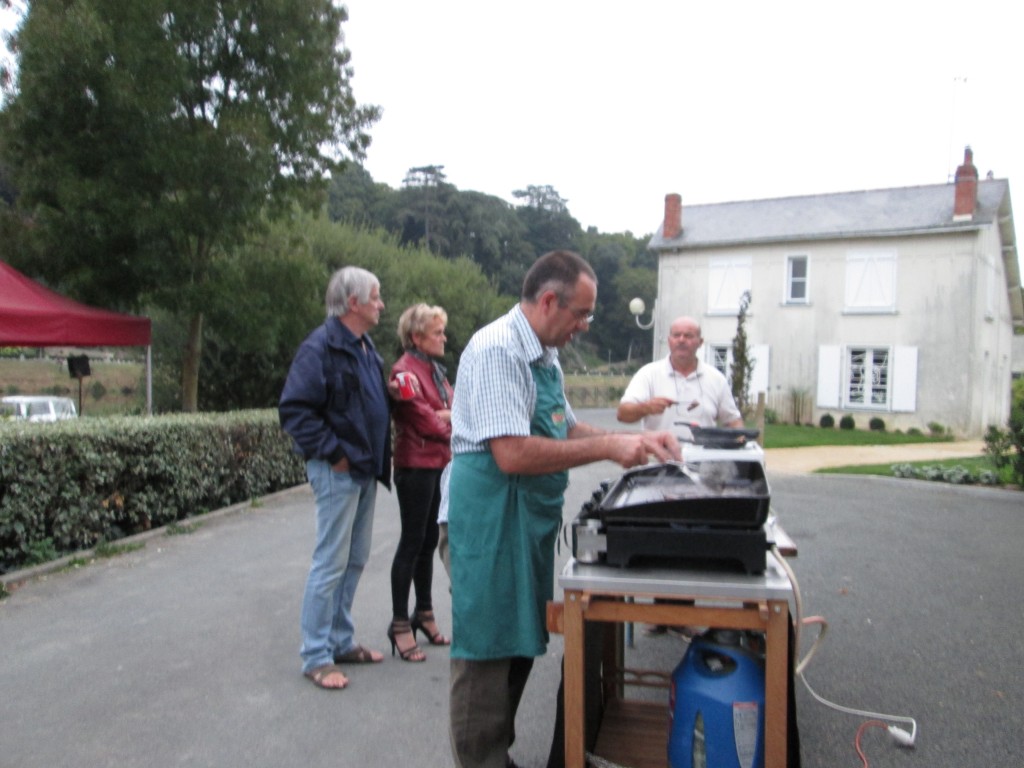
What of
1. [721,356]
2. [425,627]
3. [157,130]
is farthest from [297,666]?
[721,356]

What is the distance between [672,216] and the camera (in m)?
30.0

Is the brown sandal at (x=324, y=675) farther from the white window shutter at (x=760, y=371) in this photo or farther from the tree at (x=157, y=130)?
the white window shutter at (x=760, y=371)

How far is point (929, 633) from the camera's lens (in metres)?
5.39

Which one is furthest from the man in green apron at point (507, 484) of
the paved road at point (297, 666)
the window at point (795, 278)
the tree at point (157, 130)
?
the window at point (795, 278)

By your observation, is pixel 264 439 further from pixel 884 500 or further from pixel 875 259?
pixel 875 259

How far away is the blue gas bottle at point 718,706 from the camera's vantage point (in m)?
2.64

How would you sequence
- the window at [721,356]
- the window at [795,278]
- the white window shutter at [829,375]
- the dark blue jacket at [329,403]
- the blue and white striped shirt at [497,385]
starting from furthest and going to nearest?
the window at [721,356]
the window at [795,278]
the white window shutter at [829,375]
the dark blue jacket at [329,403]
the blue and white striped shirt at [497,385]

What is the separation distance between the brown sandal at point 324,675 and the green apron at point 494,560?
5.71ft

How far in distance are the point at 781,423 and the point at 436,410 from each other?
24.3 metres

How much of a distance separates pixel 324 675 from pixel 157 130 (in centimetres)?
768

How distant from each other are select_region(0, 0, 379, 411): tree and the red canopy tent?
919mm

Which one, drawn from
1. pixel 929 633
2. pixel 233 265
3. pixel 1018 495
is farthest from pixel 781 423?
pixel 929 633

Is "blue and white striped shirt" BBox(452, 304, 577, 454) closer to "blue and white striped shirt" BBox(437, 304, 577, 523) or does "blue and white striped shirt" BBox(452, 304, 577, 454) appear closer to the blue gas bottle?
"blue and white striped shirt" BBox(437, 304, 577, 523)

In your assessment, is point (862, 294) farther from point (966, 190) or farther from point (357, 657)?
point (357, 657)
